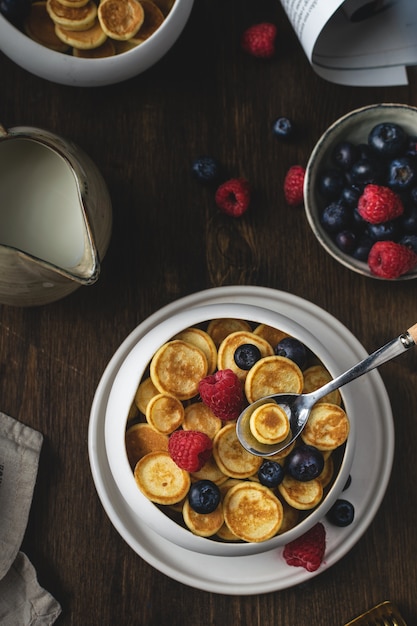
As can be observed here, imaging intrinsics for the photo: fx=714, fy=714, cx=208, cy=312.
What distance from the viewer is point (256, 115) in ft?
4.26

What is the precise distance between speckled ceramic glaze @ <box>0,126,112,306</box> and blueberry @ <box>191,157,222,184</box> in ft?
0.59

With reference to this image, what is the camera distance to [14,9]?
1.13 meters

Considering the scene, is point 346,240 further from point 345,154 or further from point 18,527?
point 18,527

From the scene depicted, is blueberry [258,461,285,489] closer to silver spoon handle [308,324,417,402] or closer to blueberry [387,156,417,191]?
silver spoon handle [308,324,417,402]

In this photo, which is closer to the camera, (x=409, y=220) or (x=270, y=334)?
(x=270, y=334)

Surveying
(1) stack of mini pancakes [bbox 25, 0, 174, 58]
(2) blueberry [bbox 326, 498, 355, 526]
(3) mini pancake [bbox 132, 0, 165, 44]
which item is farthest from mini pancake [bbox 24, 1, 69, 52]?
(2) blueberry [bbox 326, 498, 355, 526]

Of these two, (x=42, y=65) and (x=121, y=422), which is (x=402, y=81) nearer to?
(x=42, y=65)

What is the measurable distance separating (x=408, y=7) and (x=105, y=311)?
75 centimetres

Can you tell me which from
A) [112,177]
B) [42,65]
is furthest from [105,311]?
[42,65]

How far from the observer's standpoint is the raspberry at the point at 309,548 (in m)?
1.12

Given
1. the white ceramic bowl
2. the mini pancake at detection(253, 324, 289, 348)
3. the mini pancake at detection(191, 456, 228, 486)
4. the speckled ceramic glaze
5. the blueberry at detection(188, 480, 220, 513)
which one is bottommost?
the blueberry at detection(188, 480, 220, 513)

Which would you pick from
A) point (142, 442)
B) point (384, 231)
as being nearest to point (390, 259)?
point (384, 231)

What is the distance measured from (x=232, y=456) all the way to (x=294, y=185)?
1.59 ft

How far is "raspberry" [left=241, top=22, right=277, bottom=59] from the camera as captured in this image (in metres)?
1.25
